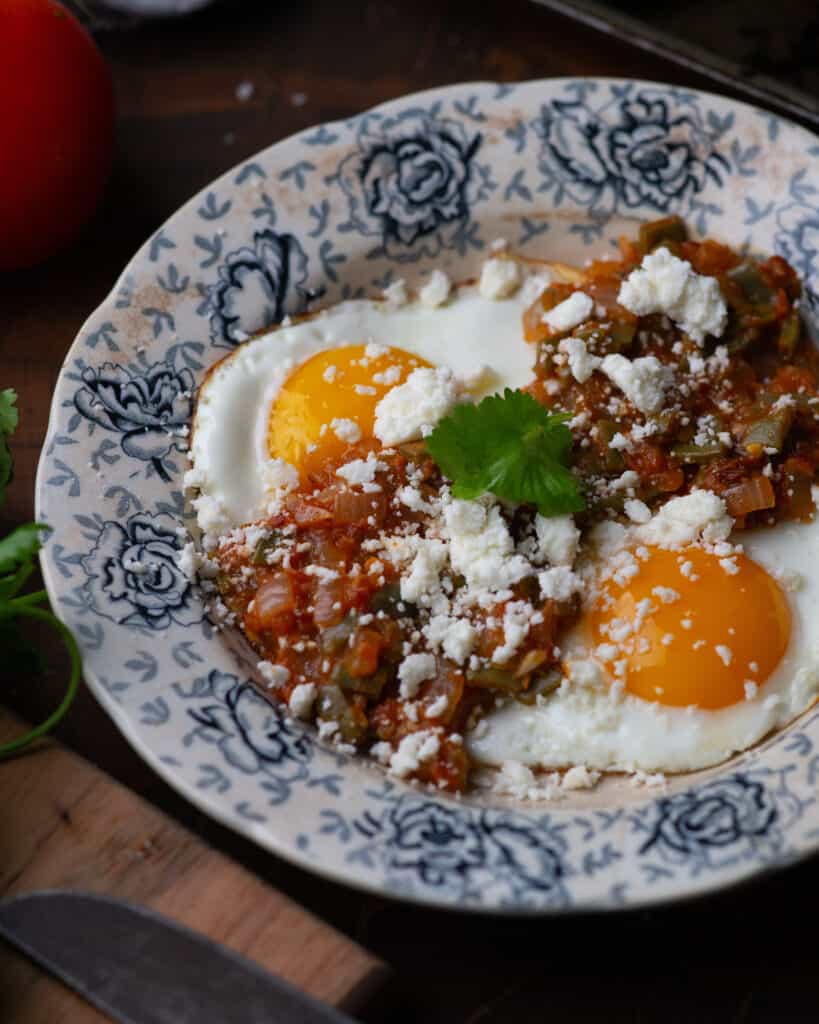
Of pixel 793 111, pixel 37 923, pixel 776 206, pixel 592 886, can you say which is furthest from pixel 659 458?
pixel 37 923

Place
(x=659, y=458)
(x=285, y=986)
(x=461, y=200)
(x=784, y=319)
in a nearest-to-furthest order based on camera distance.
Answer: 1. (x=285, y=986)
2. (x=659, y=458)
3. (x=784, y=319)
4. (x=461, y=200)

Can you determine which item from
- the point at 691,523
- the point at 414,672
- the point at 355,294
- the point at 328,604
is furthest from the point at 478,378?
the point at 414,672

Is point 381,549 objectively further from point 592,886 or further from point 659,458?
point 592,886

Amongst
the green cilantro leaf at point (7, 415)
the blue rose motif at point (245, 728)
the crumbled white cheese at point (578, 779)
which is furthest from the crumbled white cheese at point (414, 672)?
the green cilantro leaf at point (7, 415)

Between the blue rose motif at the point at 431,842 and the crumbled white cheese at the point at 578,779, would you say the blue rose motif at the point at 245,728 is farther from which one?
the crumbled white cheese at the point at 578,779

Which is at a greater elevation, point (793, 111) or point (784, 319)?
point (793, 111)

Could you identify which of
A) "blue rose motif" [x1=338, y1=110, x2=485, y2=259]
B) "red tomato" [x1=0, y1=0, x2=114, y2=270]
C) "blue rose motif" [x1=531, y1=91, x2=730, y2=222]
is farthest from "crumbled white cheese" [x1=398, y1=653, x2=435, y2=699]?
"red tomato" [x1=0, y1=0, x2=114, y2=270]
